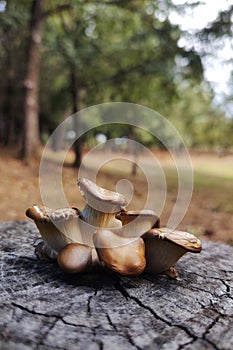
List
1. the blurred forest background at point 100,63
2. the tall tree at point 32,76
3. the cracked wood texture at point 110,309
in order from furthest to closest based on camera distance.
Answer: the tall tree at point 32,76, the blurred forest background at point 100,63, the cracked wood texture at point 110,309

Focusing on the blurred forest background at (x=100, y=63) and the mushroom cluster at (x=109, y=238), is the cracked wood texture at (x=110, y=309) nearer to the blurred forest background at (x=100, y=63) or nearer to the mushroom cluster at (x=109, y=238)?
the mushroom cluster at (x=109, y=238)

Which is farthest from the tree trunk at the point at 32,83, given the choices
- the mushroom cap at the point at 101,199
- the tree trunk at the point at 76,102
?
the mushroom cap at the point at 101,199

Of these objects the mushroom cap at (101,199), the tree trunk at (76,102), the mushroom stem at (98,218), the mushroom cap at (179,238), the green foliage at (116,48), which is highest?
the green foliage at (116,48)

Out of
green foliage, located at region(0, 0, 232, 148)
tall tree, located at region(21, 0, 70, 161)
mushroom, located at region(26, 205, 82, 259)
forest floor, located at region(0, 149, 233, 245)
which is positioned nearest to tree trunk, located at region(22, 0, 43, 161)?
tall tree, located at region(21, 0, 70, 161)

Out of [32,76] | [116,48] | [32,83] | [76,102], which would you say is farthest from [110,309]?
[116,48]

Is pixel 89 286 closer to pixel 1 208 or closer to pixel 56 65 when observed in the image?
pixel 1 208

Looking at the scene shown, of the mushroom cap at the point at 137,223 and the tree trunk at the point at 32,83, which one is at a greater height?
the tree trunk at the point at 32,83

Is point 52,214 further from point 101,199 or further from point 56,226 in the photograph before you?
point 101,199

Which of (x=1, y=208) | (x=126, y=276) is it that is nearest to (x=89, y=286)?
(x=126, y=276)

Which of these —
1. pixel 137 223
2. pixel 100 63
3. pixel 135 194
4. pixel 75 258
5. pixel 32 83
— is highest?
pixel 100 63
